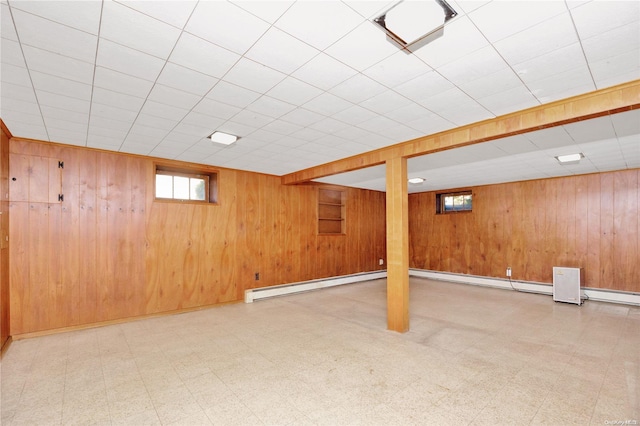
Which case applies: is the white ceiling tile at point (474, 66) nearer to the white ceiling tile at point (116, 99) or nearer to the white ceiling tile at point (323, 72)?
the white ceiling tile at point (323, 72)

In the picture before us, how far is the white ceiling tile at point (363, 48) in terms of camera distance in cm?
167

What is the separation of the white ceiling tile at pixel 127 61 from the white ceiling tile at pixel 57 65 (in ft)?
0.54

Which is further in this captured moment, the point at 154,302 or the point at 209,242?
the point at 209,242

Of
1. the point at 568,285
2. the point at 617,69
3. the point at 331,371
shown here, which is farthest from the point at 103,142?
the point at 568,285

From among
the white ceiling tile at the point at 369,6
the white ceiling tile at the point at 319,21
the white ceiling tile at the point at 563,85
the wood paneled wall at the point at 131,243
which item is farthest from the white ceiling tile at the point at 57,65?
the white ceiling tile at the point at 563,85

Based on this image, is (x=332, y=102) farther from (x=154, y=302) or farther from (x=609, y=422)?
(x=154, y=302)

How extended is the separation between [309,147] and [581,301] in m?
5.58

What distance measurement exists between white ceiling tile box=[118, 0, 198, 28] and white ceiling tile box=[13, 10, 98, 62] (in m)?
0.46

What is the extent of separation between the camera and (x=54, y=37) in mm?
1688

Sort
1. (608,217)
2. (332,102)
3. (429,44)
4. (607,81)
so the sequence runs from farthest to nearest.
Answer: (608,217) < (332,102) < (607,81) < (429,44)

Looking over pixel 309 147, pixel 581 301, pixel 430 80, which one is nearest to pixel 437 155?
pixel 309 147

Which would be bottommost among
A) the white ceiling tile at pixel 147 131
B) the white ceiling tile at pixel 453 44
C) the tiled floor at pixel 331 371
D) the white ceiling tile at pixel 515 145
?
the tiled floor at pixel 331 371

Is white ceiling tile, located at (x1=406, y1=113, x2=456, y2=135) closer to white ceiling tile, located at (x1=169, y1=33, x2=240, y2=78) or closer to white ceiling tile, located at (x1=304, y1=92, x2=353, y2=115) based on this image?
white ceiling tile, located at (x1=304, y1=92, x2=353, y2=115)

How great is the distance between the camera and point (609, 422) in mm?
1917
